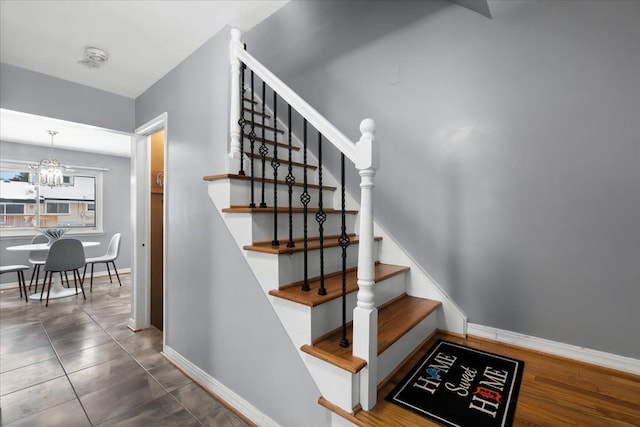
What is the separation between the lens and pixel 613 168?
4.90 ft

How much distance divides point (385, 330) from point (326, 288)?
1.23 ft

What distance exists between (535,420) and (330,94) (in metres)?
2.45

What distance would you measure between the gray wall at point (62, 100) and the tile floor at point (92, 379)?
218 centimetres

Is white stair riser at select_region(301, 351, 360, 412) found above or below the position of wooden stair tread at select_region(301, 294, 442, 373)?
below

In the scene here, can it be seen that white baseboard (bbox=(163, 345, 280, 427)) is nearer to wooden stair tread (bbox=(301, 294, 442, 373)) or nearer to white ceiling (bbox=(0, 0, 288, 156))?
wooden stair tread (bbox=(301, 294, 442, 373))

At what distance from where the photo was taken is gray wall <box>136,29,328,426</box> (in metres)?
1.56

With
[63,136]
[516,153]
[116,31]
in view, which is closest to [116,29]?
[116,31]

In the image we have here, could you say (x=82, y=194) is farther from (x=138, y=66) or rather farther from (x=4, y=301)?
(x=138, y=66)

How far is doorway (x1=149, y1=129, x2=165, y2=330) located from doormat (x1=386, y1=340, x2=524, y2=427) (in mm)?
2859

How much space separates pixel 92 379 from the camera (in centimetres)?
221

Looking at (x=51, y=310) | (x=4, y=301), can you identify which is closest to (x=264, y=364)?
(x=51, y=310)

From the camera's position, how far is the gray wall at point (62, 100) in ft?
8.31

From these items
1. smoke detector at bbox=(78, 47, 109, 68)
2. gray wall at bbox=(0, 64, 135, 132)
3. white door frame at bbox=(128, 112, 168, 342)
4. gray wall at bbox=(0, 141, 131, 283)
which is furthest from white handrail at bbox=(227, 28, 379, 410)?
gray wall at bbox=(0, 141, 131, 283)

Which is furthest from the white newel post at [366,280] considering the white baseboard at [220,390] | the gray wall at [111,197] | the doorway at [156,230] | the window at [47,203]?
the gray wall at [111,197]
